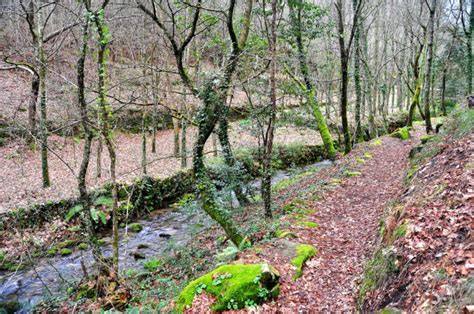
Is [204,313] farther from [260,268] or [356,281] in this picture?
[356,281]

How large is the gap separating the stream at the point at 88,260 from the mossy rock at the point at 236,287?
243 cm

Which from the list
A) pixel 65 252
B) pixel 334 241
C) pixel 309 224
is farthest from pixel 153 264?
pixel 334 241

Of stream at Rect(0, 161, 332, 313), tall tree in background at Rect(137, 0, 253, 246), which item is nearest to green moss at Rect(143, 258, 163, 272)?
stream at Rect(0, 161, 332, 313)

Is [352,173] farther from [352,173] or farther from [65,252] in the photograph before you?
[65,252]

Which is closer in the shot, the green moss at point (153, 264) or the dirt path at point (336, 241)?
the dirt path at point (336, 241)

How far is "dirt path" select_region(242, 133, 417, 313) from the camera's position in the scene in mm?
5176

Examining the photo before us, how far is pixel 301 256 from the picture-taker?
614 centimetres

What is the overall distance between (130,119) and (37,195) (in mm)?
12632

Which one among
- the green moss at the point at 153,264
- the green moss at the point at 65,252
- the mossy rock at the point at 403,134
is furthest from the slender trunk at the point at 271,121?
the mossy rock at the point at 403,134

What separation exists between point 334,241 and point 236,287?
115 inches

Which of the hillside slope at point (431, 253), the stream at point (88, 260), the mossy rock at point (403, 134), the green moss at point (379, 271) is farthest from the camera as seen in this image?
the mossy rock at point (403, 134)

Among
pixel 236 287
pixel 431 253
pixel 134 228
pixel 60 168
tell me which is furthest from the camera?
pixel 60 168

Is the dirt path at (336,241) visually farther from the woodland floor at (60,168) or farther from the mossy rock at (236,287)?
the woodland floor at (60,168)

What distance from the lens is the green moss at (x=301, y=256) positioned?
580 cm
